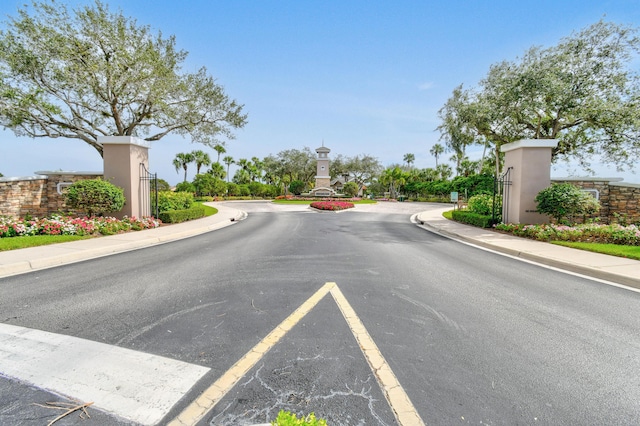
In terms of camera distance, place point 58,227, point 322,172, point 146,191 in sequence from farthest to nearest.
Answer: point 322,172
point 146,191
point 58,227

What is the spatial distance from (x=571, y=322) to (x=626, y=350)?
649 millimetres

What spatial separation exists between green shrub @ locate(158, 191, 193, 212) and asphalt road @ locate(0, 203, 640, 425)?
25.9ft

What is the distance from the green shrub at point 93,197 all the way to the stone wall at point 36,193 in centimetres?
280

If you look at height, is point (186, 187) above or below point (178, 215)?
above

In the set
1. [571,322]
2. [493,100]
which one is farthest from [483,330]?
[493,100]

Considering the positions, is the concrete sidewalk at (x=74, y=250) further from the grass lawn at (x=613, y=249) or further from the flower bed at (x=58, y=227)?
the grass lawn at (x=613, y=249)

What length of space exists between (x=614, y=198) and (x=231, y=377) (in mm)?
16436

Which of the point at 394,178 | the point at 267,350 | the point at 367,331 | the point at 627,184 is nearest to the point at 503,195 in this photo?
the point at 627,184

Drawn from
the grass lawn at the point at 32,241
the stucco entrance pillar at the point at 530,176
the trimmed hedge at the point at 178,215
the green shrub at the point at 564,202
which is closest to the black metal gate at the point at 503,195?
the stucco entrance pillar at the point at 530,176

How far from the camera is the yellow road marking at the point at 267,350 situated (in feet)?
6.90

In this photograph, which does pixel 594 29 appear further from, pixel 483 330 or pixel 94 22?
pixel 94 22

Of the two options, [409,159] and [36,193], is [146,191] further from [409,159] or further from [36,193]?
[409,159]

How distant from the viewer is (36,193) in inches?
514

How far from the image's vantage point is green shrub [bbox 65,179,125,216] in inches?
417
